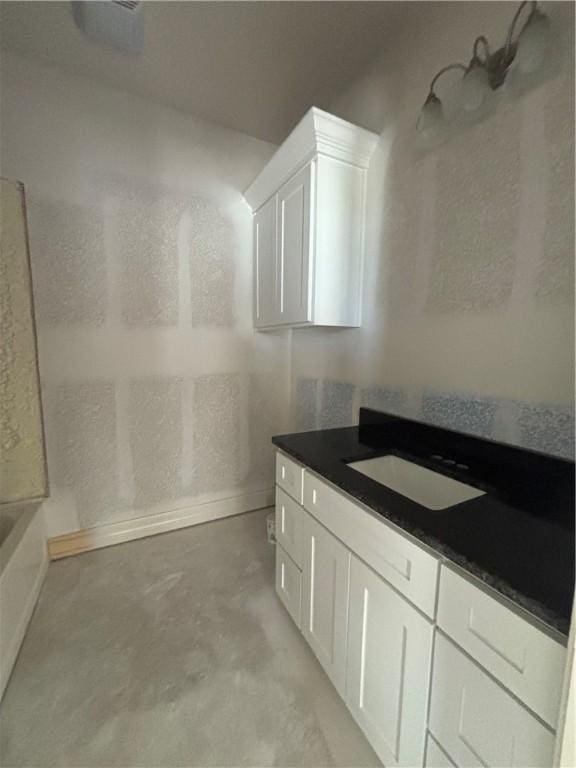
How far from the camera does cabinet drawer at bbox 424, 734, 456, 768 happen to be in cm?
72

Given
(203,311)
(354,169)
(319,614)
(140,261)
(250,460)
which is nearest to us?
(319,614)

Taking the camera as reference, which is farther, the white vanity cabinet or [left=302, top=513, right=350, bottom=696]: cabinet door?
[left=302, top=513, right=350, bottom=696]: cabinet door

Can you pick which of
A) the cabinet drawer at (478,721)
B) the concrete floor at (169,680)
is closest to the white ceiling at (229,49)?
the cabinet drawer at (478,721)

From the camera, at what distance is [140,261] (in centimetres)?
192

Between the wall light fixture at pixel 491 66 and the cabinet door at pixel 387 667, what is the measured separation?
157 cm

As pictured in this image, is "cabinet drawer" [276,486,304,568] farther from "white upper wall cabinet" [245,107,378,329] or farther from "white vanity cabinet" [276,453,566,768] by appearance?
"white upper wall cabinet" [245,107,378,329]

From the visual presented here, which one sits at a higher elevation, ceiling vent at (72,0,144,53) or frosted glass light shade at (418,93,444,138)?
ceiling vent at (72,0,144,53)

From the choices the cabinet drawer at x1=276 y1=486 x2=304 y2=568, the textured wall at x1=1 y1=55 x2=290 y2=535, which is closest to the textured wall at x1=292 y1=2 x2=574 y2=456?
the cabinet drawer at x1=276 y1=486 x2=304 y2=568

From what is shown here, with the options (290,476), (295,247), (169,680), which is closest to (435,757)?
(290,476)

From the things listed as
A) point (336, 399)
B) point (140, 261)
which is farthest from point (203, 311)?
point (336, 399)

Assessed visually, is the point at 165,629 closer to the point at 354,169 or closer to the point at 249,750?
the point at 249,750

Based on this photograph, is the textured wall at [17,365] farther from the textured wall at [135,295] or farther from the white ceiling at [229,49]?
the white ceiling at [229,49]

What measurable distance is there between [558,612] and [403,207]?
1.49 m

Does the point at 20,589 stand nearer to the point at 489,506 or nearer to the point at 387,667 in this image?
the point at 387,667
